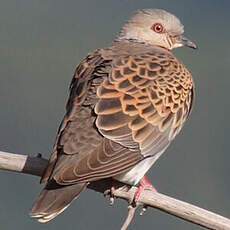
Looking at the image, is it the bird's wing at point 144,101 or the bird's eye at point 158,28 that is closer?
the bird's wing at point 144,101

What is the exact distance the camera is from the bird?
7.21 meters

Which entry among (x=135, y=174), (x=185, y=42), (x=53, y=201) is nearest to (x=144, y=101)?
(x=135, y=174)

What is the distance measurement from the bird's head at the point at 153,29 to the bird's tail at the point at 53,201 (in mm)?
2006

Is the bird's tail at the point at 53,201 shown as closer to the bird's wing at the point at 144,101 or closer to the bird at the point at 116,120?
the bird at the point at 116,120

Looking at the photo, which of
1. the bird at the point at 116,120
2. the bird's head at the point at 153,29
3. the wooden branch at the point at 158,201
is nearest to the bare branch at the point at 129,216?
the wooden branch at the point at 158,201

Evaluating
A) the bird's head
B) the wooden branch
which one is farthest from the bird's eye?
the wooden branch

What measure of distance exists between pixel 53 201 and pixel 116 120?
30.0 inches

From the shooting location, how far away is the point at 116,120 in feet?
25.0

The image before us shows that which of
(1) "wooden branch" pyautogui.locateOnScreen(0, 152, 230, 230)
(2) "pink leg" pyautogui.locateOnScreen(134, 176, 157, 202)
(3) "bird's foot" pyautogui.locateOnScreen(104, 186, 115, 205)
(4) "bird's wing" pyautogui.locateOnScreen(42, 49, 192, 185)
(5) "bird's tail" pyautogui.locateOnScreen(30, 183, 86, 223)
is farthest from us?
(3) "bird's foot" pyautogui.locateOnScreen(104, 186, 115, 205)

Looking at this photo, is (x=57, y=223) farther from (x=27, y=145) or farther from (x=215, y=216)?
(x=215, y=216)

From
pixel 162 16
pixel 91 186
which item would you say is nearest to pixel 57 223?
pixel 162 16

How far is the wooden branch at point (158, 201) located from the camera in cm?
689

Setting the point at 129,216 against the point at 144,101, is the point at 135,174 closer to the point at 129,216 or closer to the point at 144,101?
the point at 144,101

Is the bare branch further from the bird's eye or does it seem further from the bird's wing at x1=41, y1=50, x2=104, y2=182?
the bird's eye
